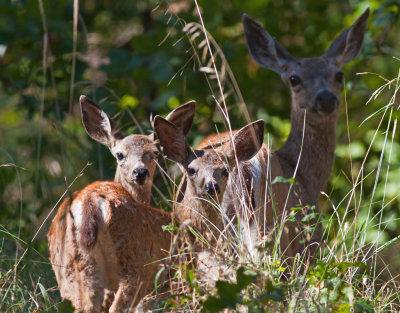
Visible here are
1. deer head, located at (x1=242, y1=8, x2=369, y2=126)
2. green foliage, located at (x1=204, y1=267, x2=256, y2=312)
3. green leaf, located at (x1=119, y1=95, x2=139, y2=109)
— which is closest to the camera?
green foliage, located at (x1=204, y1=267, x2=256, y2=312)

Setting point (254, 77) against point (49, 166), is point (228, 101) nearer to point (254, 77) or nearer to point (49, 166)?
point (254, 77)

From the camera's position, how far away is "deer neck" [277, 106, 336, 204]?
20.7ft

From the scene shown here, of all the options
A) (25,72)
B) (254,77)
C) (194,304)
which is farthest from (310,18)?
(194,304)

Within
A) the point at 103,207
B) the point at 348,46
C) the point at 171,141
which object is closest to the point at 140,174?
the point at 171,141

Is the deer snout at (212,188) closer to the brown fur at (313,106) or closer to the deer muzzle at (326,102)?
the brown fur at (313,106)

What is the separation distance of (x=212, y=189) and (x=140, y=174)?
78 centimetres

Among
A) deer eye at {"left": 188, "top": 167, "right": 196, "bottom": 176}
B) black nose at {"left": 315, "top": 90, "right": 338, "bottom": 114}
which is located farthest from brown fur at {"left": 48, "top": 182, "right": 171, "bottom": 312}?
black nose at {"left": 315, "top": 90, "right": 338, "bottom": 114}

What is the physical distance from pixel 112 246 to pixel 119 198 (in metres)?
0.30

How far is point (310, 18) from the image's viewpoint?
8.88 m

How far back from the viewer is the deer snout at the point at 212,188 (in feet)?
15.8

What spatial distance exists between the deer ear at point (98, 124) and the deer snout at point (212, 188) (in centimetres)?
120

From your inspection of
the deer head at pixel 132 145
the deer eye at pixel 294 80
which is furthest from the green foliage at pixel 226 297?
the deer eye at pixel 294 80

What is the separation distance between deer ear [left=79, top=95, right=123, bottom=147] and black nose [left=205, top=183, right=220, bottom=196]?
1196 mm

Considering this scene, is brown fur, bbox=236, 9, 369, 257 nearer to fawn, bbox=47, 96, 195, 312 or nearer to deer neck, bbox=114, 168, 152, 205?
deer neck, bbox=114, 168, 152, 205
